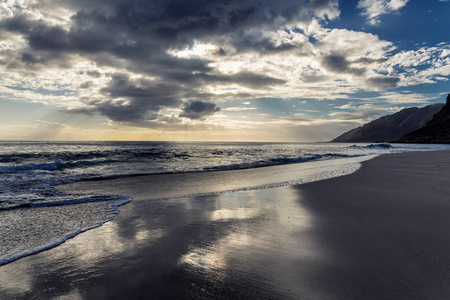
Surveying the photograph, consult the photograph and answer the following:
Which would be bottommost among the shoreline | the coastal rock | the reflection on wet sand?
the shoreline

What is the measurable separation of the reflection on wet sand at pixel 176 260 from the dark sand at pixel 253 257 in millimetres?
17

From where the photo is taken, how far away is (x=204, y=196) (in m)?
9.11

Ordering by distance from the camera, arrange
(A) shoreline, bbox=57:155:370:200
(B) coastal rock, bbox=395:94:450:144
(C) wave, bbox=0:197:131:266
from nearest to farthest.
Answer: (C) wave, bbox=0:197:131:266 → (A) shoreline, bbox=57:155:370:200 → (B) coastal rock, bbox=395:94:450:144

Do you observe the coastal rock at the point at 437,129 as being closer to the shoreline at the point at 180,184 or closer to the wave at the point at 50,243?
the shoreline at the point at 180,184

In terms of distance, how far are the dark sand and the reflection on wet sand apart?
0.02 metres

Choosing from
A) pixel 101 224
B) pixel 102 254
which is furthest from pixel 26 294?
pixel 101 224

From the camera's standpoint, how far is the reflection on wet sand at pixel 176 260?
309 centimetres

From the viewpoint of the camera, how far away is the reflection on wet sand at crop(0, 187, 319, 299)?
10.2 feet

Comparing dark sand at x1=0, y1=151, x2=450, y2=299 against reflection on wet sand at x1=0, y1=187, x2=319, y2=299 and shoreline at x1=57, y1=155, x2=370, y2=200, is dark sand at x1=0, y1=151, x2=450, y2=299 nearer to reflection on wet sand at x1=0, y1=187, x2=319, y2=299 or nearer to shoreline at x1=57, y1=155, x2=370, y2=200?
reflection on wet sand at x1=0, y1=187, x2=319, y2=299

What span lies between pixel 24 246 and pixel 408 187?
12.1m

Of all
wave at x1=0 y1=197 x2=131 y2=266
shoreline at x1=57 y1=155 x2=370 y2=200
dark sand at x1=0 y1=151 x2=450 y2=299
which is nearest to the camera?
dark sand at x1=0 y1=151 x2=450 y2=299

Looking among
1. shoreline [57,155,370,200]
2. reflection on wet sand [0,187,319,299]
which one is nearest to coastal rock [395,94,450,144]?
shoreline [57,155,370,200]

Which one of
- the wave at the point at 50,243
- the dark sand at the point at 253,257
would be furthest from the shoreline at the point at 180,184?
the dark sand at the point at 253,257

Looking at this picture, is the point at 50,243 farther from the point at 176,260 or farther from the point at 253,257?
the point at 253,257
